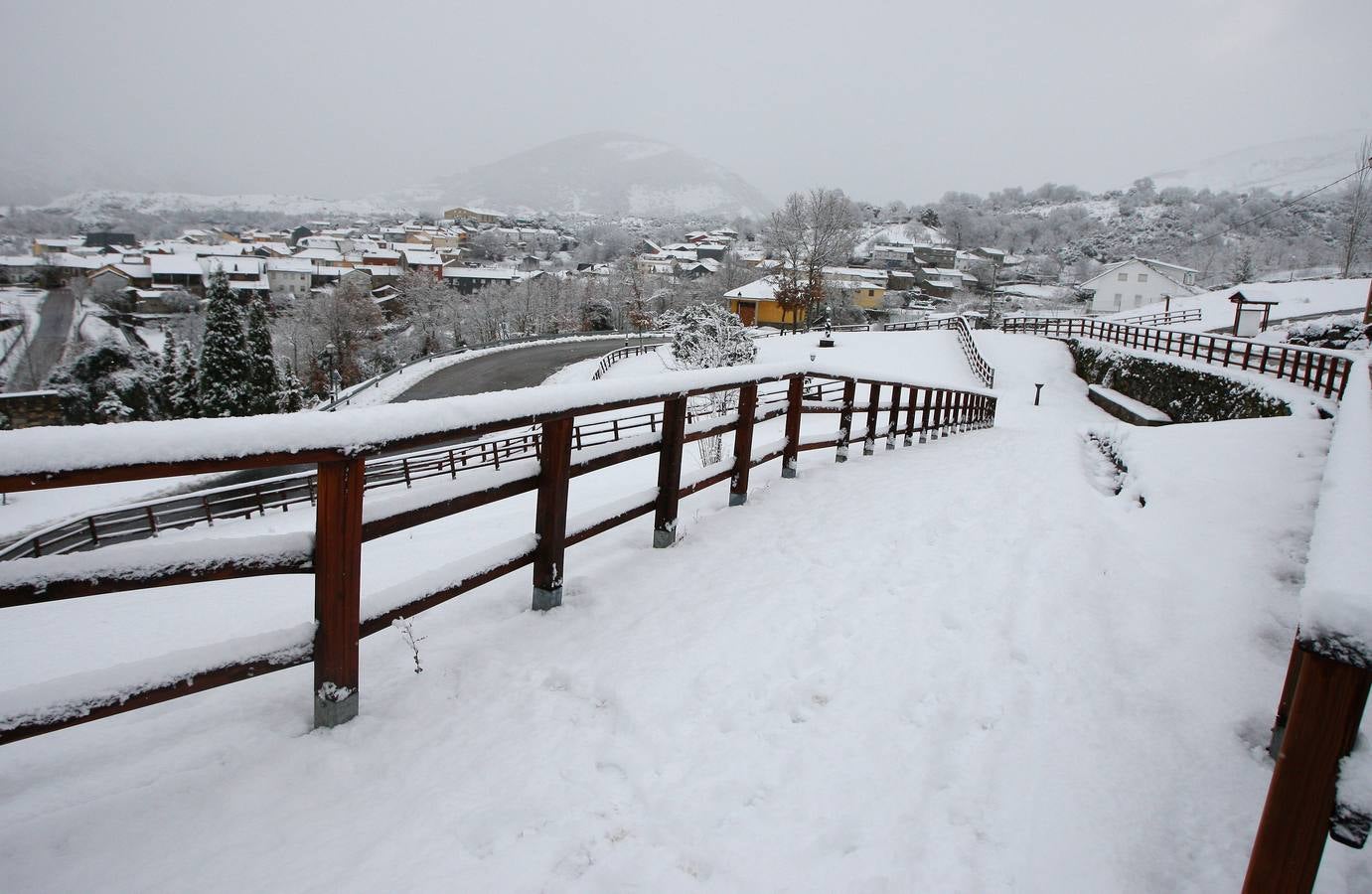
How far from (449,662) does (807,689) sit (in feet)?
5.04

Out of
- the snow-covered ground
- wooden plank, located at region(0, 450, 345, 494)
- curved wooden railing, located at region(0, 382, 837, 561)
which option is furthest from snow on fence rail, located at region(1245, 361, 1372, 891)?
the snow-covered ground

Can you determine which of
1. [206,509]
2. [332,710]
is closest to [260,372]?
[206,509]

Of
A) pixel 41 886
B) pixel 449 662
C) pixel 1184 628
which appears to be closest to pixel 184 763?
pixel 41 886

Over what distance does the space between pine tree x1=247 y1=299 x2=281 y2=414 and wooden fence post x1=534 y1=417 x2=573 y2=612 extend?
108 ft

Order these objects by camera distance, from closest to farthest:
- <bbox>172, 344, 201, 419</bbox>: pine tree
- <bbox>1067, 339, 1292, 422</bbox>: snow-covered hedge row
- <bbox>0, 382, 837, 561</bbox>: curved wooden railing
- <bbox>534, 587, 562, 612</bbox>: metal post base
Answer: <bbox>534, 587, 562, 612</bbox>: metal post base < <bbox>0, 382, 837, 561</bbox>: curved wooden railing < <bbox>1067, 339, 1292, 422</bbox>: snow-covered hedge row < <bbox>172, 344, 201, 419</bbox>: pine tree

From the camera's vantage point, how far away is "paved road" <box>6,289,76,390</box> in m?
40.2

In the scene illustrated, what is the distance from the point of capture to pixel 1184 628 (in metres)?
3.37

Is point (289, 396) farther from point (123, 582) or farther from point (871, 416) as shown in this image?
point (123, 582)

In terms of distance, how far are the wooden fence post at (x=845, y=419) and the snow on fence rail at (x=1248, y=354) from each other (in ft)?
20.9

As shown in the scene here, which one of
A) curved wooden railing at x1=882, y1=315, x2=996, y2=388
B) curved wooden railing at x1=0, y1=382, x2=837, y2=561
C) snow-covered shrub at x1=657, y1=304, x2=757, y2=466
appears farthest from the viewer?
curved wooden railing at x1=882, y1=315, x2=996, y2=388

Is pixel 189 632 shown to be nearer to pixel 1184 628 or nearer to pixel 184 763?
pixel 184 763

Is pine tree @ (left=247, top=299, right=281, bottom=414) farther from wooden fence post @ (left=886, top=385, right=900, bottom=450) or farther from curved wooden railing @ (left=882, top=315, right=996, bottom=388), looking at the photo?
curved wooden railing @ (left=882, top=315, right=996, bottom=388)

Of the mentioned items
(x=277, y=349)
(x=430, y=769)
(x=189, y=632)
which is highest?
(x=430, y=769)

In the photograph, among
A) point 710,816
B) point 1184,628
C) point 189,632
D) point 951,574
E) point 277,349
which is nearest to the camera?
point 710,816
